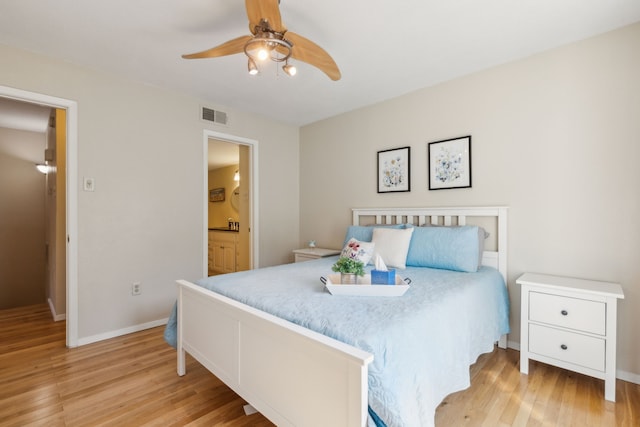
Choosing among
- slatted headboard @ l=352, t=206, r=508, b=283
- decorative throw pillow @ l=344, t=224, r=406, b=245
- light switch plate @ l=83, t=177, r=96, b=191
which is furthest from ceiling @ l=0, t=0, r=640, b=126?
decorative throw pillow @ l=344, t=224, r=406, b=245

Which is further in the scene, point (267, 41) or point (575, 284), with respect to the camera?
point (575, 284)

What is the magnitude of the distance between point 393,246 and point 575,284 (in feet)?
4.08

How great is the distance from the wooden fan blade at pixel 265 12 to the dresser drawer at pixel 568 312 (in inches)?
93.6

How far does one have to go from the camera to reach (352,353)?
105cm

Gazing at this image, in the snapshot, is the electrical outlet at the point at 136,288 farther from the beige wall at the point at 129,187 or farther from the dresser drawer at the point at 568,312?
the dresser drawer at the point at 568,312

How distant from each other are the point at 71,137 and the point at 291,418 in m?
2.81

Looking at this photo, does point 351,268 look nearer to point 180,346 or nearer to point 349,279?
point 349,279

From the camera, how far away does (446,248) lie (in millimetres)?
2424

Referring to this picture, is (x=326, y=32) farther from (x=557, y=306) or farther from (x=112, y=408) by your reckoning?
(x=112, y=408)

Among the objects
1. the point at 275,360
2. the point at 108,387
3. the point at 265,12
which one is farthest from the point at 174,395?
the point at 265,12

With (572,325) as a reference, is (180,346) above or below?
below

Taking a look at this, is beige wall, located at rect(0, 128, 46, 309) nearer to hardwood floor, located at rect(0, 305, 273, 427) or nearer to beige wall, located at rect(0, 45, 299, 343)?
hardwood floor, located at rect(0, 305, 273, 427)

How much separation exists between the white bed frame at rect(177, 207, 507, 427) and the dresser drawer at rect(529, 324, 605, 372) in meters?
1.71

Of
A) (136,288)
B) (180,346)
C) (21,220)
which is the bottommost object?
(180,346)
